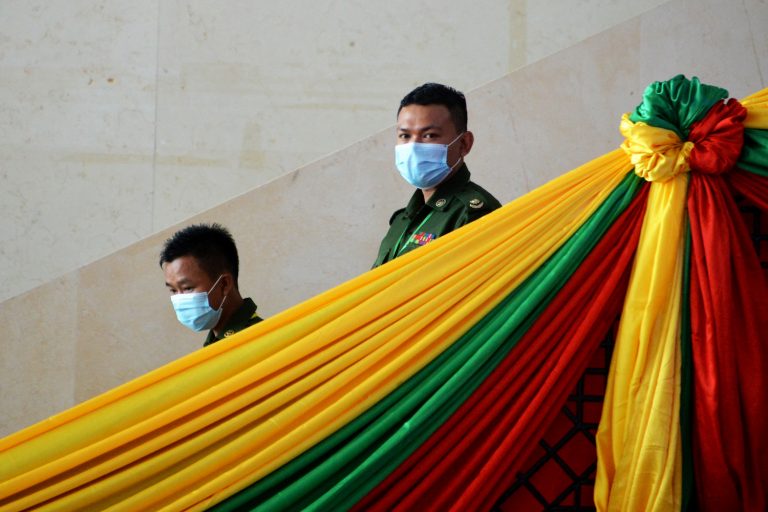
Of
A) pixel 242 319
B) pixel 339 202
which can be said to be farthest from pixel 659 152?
pixel 339 202

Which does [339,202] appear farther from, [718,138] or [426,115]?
[718,138]

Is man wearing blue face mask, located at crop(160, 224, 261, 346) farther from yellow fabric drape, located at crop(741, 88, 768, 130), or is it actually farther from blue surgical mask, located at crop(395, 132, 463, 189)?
yellow fabric drape, located at crop(741, 88, 768, 130)

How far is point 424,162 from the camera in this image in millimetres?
2578

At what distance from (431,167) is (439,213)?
0.39 feet

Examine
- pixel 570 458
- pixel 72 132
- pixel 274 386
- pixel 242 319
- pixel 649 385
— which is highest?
pixel 72 132

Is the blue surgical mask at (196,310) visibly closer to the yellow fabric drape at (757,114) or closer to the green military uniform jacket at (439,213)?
the green military uniform jacket at (439,213)

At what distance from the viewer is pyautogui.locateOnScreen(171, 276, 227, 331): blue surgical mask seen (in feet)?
9.14

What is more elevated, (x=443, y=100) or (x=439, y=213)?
(x=443, y=100)

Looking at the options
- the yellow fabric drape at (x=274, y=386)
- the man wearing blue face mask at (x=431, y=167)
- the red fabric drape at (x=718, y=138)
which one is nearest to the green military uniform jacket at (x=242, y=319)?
the man wearing blue face mask at (x=431, y=167)

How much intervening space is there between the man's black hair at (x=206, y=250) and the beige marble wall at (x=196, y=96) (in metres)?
0.77

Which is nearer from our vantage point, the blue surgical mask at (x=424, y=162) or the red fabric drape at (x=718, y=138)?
the red fabric drape at (x=718, y=138)

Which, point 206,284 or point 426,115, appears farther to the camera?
point 206,284

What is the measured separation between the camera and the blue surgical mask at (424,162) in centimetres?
258

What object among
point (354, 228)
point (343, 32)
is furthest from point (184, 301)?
point (343, 32)
